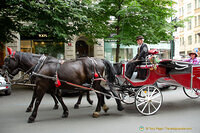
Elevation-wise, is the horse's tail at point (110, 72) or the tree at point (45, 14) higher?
the tree at point (45, 14)

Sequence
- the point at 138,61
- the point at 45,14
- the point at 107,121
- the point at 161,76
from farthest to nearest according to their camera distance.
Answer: the point at 45,14
the point at 161,76
the point at 138,61
the point at 107,121

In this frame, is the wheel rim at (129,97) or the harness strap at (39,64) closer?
the harness strap at (39,64)

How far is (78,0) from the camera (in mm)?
9805

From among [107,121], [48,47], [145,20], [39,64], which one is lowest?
[107,121]

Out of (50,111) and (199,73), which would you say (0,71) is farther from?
(199,73)

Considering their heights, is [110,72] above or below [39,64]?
below

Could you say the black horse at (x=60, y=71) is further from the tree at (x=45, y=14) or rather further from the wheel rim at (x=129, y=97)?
the tree at (x=45, y=14)

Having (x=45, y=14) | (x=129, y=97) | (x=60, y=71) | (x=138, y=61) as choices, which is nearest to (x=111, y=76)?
(x=138, y=61)

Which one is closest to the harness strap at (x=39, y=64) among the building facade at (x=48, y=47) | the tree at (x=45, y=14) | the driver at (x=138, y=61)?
the driver at (x=138, y=61)

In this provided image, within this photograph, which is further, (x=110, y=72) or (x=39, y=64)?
(x=110, y=72)

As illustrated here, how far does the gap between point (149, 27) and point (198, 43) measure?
28.2 m

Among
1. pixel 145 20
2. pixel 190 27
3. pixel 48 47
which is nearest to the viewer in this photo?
pixel 145 20

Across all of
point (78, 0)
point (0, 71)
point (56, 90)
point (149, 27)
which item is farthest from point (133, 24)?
point (0, 71)

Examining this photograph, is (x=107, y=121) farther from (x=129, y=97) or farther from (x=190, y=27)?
(x=190, y=27)
